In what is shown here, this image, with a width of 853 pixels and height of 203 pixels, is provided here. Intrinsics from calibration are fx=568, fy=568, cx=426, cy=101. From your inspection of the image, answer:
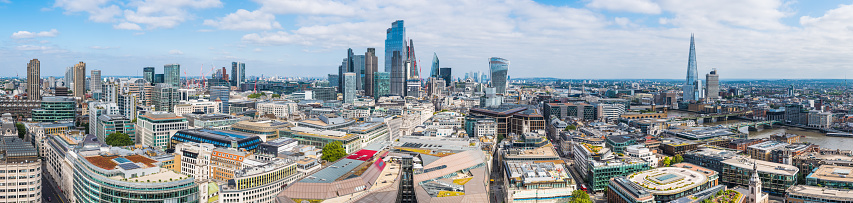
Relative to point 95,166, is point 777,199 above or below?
below

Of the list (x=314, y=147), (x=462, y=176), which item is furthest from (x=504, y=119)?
(x=462, y=176)

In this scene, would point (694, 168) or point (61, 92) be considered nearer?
point (694, 168)

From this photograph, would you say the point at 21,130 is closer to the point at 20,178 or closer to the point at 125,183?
the point at 20,178

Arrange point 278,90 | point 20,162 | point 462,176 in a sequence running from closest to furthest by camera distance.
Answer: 1. point 20,162
2. point 462,176
3. point 278,90

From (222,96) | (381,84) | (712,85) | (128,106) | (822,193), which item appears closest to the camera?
(822,193)

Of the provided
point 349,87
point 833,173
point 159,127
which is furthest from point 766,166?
point 349,87

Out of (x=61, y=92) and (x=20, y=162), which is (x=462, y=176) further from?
(x=61, y=92)

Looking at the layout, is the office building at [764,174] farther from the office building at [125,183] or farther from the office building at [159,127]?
the office building at [159,127]

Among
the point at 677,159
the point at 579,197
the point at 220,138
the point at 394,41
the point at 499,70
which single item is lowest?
the point at 579,197

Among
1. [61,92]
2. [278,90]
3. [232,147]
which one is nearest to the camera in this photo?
[232,147]
